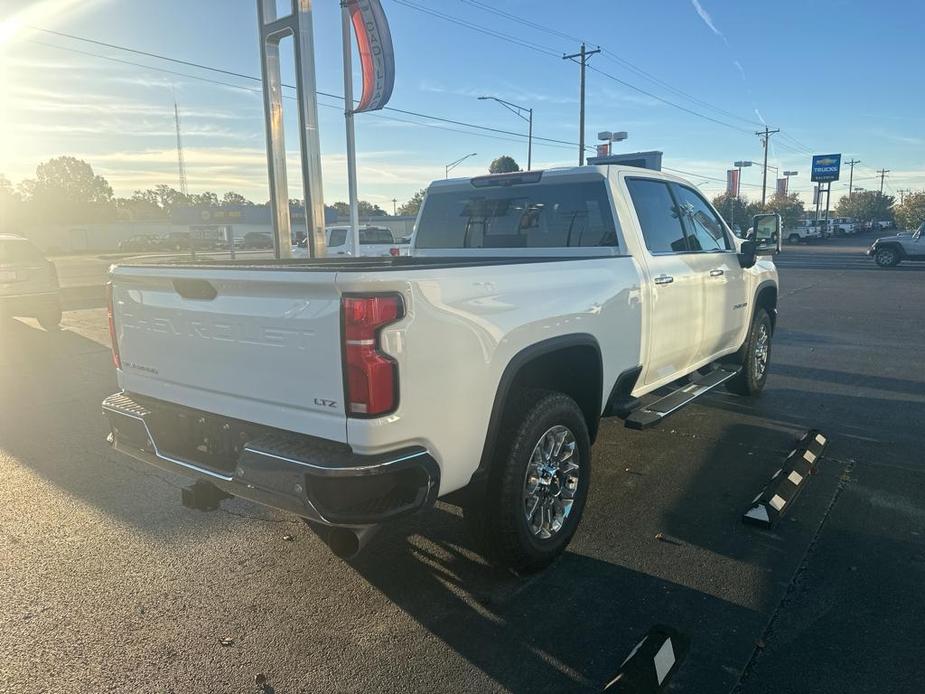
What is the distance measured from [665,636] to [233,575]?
2.12 m

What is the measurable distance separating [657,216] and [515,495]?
8.69 ft

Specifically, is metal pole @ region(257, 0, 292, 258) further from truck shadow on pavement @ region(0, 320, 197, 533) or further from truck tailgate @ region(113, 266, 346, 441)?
truck tailgate @ region(113, 266, 346, 441)

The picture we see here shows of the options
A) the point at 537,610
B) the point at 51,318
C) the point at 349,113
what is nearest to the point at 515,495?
the point at 537,610

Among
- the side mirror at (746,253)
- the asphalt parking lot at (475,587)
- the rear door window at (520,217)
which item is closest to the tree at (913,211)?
the side mirror at (746,253)

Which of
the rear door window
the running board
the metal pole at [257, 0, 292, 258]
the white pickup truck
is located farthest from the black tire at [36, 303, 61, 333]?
the running board

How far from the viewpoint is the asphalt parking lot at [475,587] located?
2668mm

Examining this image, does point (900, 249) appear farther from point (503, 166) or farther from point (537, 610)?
point (537, 610)

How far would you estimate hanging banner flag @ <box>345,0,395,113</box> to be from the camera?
11.8 meters

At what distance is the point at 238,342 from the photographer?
2848mm

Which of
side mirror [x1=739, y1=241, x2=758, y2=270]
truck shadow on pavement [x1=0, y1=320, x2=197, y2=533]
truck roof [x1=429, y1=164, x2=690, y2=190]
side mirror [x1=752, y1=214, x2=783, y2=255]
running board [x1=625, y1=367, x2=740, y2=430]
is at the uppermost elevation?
truck roof [x1=429, y1=164, x2=690, y2=190]

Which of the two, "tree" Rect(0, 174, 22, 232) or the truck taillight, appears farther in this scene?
"tree" Rect(0, 174, 22, 232)

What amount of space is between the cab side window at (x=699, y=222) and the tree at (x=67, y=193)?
9285 centimetres

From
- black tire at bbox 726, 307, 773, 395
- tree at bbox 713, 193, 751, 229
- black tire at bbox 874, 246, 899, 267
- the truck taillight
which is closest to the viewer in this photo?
the truck taillight

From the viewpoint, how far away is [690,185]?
5543 mm
